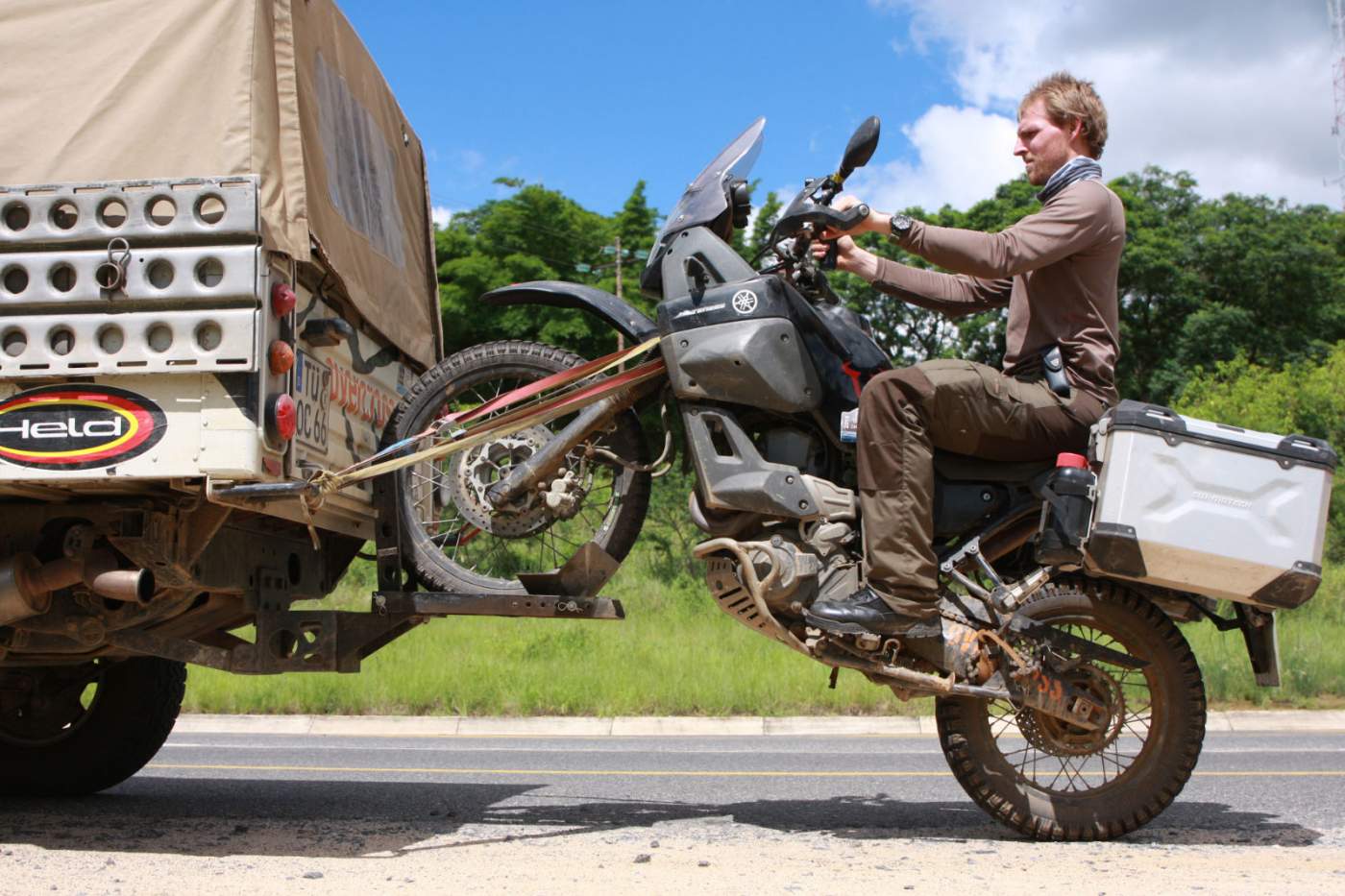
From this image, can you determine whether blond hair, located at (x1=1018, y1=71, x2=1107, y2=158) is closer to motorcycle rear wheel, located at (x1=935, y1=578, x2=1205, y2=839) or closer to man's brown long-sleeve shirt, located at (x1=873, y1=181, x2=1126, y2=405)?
man's brown long-sleeve shirt, located at (x1=873, y1=181, x2=1126, y2=405)

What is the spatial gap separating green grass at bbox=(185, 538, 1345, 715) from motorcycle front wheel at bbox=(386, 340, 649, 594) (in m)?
4.53

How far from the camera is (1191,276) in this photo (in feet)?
132

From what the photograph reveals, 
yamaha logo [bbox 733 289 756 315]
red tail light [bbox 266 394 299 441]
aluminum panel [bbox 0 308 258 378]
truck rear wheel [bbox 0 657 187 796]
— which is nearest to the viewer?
aluminum panel [bbox 0 308 258 378]

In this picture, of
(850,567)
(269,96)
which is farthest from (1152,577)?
(269,96)

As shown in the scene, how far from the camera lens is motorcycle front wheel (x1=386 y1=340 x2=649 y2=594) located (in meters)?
5.01

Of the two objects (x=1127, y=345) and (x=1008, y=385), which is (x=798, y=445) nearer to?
(x=1008, y=385)

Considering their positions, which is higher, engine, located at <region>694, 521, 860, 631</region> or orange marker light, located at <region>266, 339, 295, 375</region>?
orange marker light, located at <region>266, 339, 295, 375</region>

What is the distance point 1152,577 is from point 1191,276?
38.8m

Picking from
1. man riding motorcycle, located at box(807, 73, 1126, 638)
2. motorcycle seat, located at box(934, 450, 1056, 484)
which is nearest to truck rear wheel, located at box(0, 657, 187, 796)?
man riding motorcycle, located at box(807, 73, 1126, 638)

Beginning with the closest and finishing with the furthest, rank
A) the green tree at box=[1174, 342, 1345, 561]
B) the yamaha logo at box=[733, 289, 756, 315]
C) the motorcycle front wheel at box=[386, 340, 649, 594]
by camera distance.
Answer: the yamaha logo at box=[733, 289, 756, 315], the motorcycle front wheel at box=[386, 340, 649, 594], the green tree at box=[1174, 342, 1345, 561]

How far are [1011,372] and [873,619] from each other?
1.13m

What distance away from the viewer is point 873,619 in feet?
14.8

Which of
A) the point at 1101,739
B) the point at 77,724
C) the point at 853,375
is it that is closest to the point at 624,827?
the point at 1101,739

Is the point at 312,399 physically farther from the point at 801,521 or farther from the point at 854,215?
the point at 854,215
